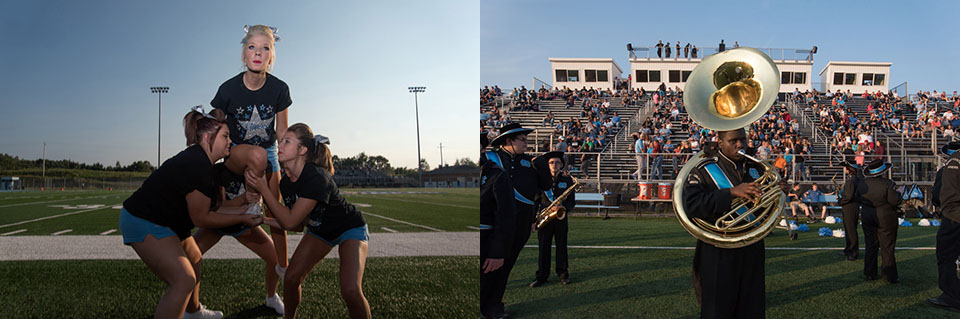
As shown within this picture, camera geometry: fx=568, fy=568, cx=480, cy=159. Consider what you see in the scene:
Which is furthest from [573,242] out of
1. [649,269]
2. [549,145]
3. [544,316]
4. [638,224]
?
[549,145]

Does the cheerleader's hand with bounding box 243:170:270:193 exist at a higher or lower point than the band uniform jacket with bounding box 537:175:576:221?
higher

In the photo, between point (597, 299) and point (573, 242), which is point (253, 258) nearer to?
point (597, 299)

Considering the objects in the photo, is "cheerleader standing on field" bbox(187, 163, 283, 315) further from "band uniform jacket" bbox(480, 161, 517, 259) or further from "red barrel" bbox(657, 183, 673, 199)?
"red barrel" bbox(657, 183, 673, 199)

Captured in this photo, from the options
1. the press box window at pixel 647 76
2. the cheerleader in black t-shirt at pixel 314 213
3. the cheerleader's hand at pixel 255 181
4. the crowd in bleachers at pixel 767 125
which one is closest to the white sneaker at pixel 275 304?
the cheerleader in black t-shirt at pixel 314 213

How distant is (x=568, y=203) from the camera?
745 cm

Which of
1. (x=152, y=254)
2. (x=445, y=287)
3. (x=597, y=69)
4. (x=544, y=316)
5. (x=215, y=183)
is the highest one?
(x=597, y=69)

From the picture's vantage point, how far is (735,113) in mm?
3443

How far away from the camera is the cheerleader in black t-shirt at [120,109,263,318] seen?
3043mm

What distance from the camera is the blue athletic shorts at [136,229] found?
3078mm

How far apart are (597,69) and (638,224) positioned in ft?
88.3

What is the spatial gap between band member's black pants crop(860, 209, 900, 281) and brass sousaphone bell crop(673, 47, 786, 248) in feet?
15.4

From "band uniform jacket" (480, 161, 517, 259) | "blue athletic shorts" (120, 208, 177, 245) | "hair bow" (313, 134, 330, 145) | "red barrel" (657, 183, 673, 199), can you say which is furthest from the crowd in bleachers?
"blue athletic shorts" (120, 208, 177, 245)

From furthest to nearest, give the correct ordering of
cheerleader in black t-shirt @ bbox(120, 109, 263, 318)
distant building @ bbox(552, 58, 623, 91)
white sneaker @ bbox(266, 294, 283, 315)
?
distant building @ bbox(552, 58, 623, 91)
white sneaker @ bbox(266, 294, 283, 315)
cheerleader in black t-shirt @ bbox(120, 109, 263, 318)

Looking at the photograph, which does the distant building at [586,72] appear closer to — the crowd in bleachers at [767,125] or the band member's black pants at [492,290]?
the crowd in bleachers at [767,125]
